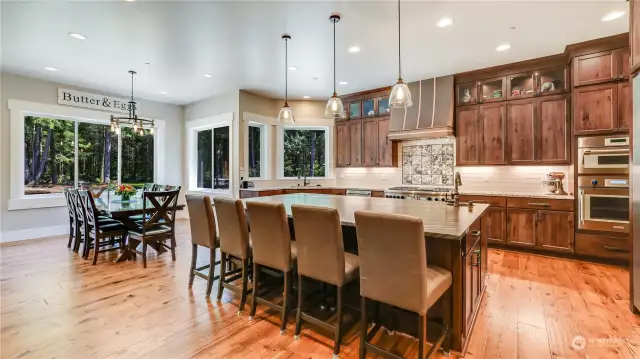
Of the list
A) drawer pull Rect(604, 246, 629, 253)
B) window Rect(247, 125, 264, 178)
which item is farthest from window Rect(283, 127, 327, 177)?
drawer pull Rect(604, 246, 629, 253)

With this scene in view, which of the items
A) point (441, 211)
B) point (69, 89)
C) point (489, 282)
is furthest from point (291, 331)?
point (69, 89)

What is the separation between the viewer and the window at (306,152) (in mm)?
6746

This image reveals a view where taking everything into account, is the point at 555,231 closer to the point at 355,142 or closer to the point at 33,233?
the point at 355,142

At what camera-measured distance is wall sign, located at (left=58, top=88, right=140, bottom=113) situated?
5461 millimetres

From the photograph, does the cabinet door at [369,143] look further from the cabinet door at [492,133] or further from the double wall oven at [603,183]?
the double wall oven at [603,183]

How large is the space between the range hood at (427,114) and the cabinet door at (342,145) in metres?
1.11

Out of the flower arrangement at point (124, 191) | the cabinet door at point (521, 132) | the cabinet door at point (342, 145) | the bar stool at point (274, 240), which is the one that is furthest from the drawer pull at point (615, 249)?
the flower arrangement at point (124, 191)

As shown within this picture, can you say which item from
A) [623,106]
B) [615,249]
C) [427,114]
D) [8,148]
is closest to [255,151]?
[427,114]

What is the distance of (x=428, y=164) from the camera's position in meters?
5.55

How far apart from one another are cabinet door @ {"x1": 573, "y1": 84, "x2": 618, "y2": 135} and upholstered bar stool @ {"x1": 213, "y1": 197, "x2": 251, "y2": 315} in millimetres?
4416

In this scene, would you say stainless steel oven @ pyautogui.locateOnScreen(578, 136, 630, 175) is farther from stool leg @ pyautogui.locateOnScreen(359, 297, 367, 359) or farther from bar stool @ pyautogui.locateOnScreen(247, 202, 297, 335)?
bar stool @ pyautogui.locateOnScreen(247, 202, 297, 335)

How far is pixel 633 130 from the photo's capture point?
8.09 feet

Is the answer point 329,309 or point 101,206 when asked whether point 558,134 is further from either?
point 101,206

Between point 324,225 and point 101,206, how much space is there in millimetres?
3741
